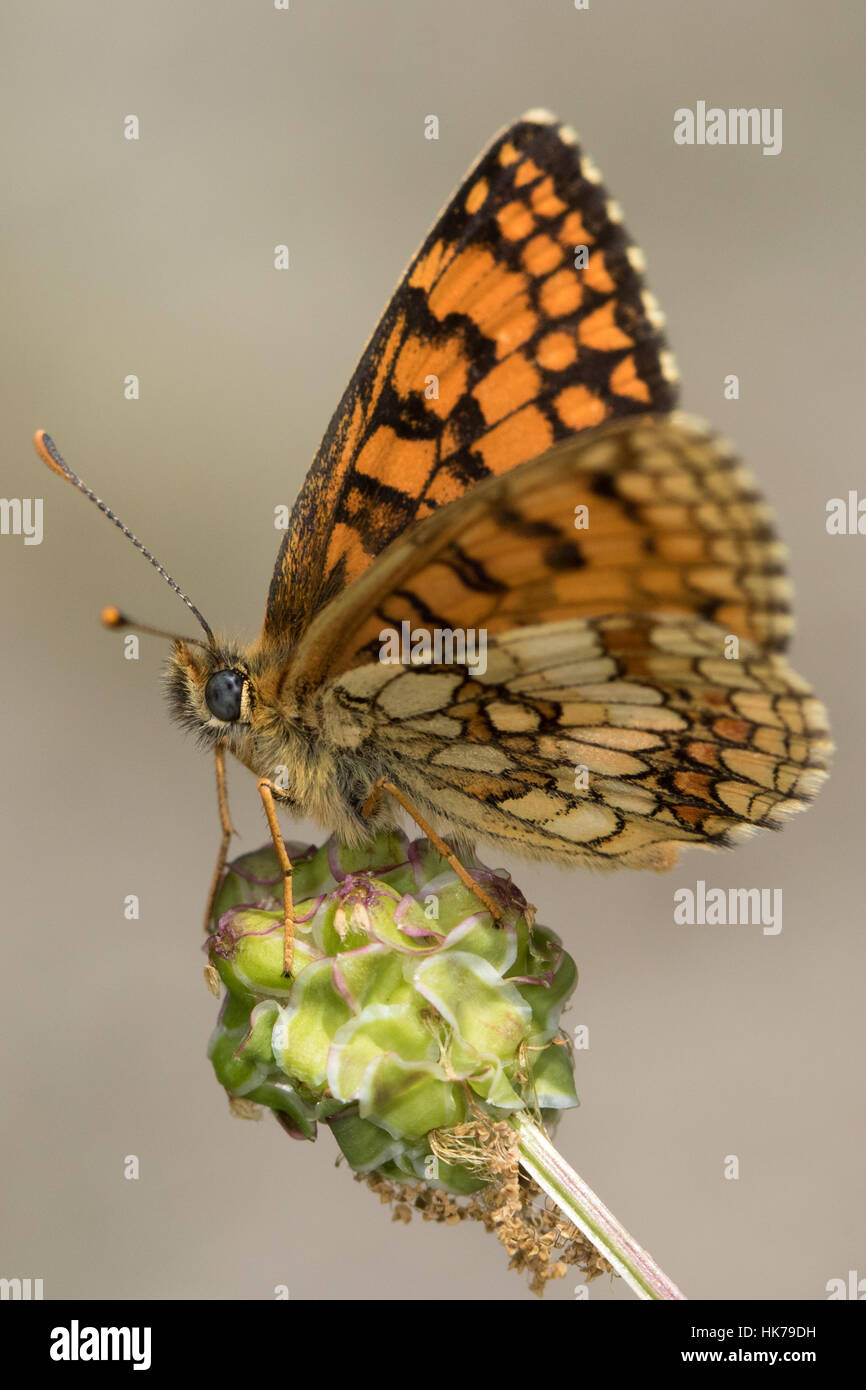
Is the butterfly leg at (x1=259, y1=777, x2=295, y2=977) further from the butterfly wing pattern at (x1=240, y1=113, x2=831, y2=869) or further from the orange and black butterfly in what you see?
the butterfly wing pattern at (x1=240, y1=113, x2=831, y2=869)

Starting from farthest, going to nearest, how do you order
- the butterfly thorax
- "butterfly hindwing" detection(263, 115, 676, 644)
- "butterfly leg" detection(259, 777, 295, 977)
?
"butterfly hindwing" detection(263, 115, 676, 644) < the butterfly thorax < "butterfly leg" detection(259, 777, 295, 977)

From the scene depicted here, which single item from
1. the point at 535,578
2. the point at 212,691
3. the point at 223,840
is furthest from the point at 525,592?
the point at 223,840

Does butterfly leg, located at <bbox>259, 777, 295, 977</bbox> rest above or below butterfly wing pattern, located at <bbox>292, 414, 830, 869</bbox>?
below

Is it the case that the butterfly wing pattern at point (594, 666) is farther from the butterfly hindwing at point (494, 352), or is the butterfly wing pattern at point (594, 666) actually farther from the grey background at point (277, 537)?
the grey background at point (277, 537)

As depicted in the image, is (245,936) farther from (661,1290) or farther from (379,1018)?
(661,1290)

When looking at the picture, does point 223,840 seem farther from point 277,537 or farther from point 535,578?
point 277,537

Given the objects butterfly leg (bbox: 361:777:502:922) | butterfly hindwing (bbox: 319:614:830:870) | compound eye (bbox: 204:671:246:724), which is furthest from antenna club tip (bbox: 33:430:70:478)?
butterfly leg (bbox: 361:777:502:922)

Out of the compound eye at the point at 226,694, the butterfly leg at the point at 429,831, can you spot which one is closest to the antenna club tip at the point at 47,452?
the compound eye at the point at 226,694
